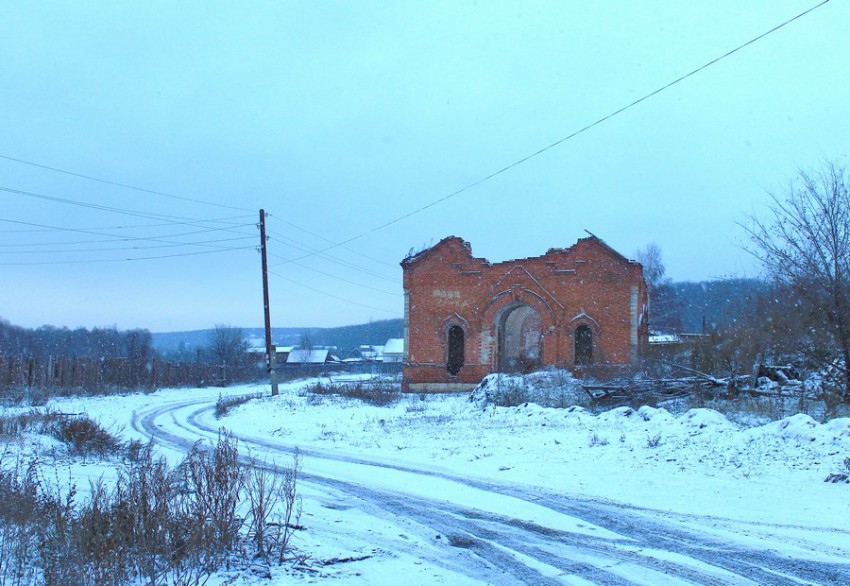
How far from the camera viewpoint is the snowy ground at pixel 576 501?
5305 mm

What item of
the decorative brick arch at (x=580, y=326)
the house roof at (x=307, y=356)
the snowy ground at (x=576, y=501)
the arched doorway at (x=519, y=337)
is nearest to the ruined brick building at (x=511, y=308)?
the decorative brick arch at (x=580, y=326)

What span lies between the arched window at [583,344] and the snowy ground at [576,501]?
13179 millimetres

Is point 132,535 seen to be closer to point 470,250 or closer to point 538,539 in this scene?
point 538,539

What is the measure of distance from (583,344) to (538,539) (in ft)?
72.6

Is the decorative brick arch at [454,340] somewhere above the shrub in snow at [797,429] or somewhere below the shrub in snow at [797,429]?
above

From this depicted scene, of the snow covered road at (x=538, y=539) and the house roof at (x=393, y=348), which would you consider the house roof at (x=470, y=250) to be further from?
the house roof at (x=393, y=348)

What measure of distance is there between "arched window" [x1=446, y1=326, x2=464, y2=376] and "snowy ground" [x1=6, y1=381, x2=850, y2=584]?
1450cm

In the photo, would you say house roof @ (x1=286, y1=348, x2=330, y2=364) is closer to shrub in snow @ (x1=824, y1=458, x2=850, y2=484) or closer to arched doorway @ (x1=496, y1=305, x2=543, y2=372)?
arched doorway @ (x1=496, y1=305, x2=543, y2=372)

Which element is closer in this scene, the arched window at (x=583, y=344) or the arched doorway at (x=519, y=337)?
the arched window at (x=583, y=344)

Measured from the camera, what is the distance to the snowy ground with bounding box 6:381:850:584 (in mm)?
5305

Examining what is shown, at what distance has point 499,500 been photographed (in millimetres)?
7852

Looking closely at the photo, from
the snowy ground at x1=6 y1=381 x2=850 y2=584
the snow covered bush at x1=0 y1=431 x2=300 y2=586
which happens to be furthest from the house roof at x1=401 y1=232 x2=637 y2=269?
the snow covered bush at x1=0 y1=431 x2=300 y2=586

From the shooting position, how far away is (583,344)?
27.6 meters

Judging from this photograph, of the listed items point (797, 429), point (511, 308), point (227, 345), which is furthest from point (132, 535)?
point (227, 345)
